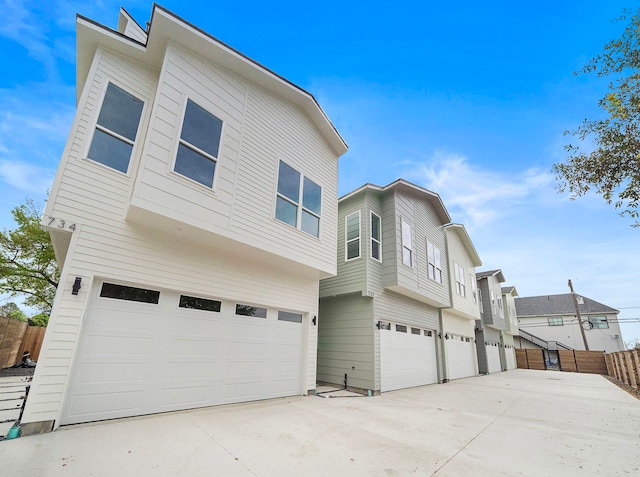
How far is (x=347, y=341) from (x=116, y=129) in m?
8.44

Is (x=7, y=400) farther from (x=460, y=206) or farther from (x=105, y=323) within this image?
(x=460, y=206)

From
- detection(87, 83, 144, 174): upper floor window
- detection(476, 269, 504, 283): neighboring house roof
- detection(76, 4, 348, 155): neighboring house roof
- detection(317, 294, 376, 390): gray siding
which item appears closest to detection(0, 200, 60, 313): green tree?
detection(76, 4, 348, 155): neighboring house roof

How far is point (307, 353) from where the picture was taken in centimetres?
782

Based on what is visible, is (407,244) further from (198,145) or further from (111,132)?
(111,132)

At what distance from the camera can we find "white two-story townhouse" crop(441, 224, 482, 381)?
1382 cm

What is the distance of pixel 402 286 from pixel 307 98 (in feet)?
21.8

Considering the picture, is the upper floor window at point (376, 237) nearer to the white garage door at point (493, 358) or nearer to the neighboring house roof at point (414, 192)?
the neighboring house roof at point (414, 192)

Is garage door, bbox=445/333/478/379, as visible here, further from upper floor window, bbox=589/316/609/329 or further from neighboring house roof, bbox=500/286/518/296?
upper floor window, bbox=589/316/609/329

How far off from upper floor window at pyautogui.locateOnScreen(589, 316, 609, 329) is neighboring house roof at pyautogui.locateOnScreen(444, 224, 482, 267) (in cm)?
2403

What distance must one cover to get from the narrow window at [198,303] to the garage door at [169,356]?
2cm

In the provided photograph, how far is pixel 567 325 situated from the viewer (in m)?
31.8

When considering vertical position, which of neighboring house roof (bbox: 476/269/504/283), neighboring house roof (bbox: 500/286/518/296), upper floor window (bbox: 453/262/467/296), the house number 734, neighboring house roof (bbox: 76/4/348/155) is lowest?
the house number 734

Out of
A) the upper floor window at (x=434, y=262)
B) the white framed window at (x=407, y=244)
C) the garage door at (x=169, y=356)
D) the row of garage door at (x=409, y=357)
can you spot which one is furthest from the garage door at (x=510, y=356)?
the garage door at (x=169, y=356)

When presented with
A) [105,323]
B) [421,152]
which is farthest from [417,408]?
[421,152]
